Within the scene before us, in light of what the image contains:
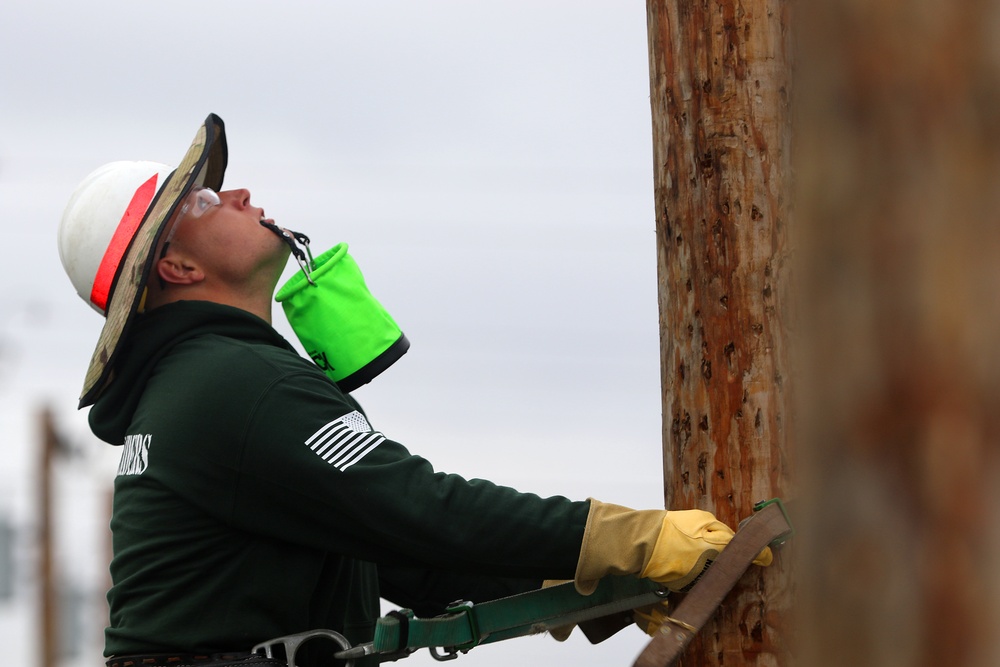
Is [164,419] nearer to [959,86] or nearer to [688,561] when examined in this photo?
[688,561]

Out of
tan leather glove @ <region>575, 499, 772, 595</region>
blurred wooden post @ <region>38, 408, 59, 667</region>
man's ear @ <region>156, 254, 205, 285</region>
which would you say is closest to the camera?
tan leather glove @ <region>575, 499, 772, 595</region>

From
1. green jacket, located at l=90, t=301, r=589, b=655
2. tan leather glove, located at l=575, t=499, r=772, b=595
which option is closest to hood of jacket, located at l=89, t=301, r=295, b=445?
green jacket, located at l=90, t=301, r=589, b=655

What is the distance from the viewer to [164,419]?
2.78 m

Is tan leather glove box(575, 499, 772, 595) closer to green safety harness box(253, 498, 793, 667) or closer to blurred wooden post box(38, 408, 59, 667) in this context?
green safety harness box(253, 498, 793, 667)

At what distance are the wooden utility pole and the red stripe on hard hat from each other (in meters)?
1.42

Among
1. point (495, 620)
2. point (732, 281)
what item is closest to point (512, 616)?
point (495, 620)

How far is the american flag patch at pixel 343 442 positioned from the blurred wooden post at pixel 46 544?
7371 millimetres

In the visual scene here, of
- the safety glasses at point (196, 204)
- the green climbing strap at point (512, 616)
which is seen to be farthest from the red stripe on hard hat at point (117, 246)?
the green climbing strap at point (512, 616)

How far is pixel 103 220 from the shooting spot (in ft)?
11.0

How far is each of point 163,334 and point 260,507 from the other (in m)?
0.54

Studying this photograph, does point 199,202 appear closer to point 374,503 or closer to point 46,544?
point 374,503

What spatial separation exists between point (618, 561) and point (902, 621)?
1.87 metres

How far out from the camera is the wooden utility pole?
2.62 m

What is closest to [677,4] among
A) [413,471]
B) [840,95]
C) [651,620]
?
[413,471]
